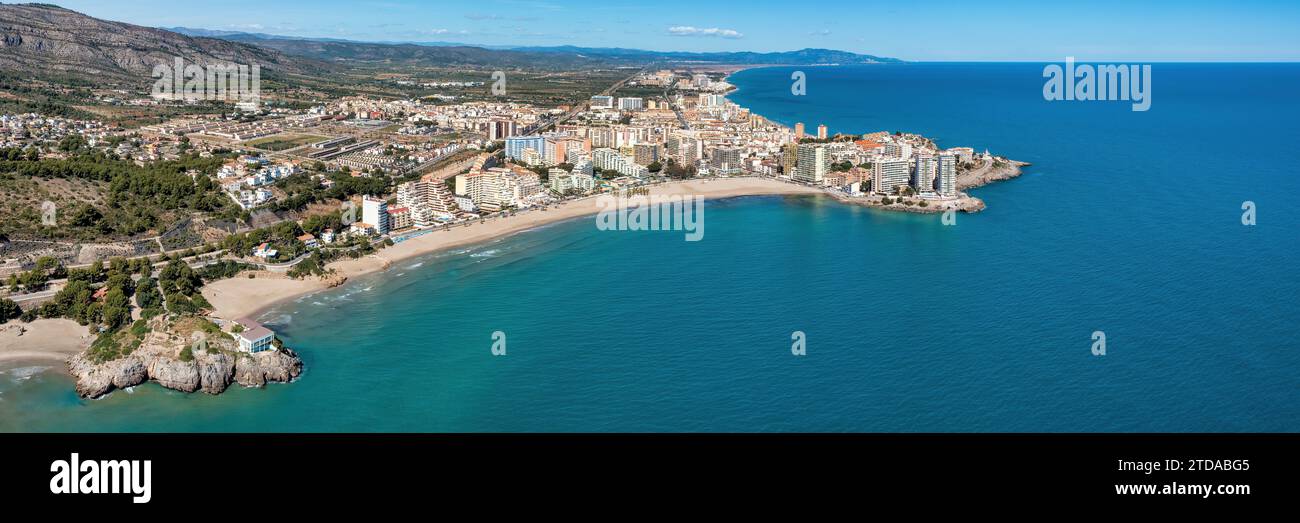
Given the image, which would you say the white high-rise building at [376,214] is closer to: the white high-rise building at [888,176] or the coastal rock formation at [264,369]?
the coastal rock formation at [264,369]

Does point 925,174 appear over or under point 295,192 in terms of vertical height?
over

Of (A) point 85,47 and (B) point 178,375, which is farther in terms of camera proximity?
(A) point 85,47

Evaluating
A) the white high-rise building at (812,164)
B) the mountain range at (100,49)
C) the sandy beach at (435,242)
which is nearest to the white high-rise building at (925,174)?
the sandy beach at (435,242)

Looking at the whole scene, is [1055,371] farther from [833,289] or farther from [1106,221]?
[1106,221]

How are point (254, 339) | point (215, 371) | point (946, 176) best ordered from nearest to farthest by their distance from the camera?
point (215, 371), point (254, 339), point (946, 176)

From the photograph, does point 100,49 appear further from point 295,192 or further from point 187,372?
point 187,372

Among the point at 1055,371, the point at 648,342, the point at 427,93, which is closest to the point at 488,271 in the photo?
the point at 648,342

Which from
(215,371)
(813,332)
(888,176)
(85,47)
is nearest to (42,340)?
(215,371)
